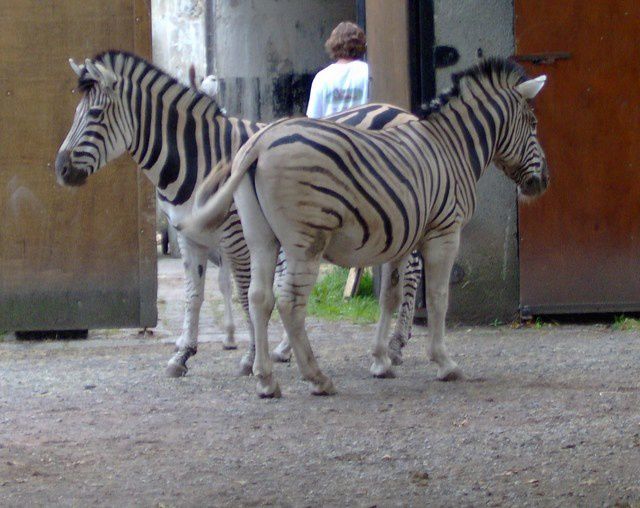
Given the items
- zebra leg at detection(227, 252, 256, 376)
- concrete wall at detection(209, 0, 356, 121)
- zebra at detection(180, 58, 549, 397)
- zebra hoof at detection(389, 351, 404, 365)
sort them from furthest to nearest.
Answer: concrete wall at detection(209, 0, 356, 121) < zebra hoof at detection(389, 351, 404, 365) < zebra leg at detection(227, 252, 256, 376) < zebra at detection(180, 58, 549, 397)

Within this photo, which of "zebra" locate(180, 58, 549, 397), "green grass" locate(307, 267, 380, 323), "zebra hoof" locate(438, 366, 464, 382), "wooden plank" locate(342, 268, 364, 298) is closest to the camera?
"zebra" locate(180, 58, 549, 397)

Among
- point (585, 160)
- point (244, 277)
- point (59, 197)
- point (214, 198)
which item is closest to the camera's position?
point (214, 198)

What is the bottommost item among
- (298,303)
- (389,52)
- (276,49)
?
(298,303)

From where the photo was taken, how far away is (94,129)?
23.5 ft

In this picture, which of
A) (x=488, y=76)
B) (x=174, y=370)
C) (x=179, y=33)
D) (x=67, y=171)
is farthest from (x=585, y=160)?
(x=179, y=33)

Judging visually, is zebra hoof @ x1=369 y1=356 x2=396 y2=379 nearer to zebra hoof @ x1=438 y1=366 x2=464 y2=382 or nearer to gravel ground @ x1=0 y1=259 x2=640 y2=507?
gravel ground @ x1=0 y1=259 x2=640 y2=507

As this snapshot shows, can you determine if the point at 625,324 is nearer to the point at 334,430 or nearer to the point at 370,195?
the point at 370,195

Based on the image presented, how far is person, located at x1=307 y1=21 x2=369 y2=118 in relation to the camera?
8.89m

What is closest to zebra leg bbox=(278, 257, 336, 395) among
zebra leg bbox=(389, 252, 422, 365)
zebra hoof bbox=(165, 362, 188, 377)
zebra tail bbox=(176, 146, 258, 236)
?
zebra tail bbox=(176, 146, 258, 236)

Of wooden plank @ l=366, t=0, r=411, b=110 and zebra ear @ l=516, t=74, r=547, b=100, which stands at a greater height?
wooden plank @ l=366, t=0, r=411, b=110

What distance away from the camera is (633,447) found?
531 cm

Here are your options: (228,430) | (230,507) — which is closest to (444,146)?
(228,430)

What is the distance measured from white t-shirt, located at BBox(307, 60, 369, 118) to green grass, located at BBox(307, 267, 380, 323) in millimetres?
1841

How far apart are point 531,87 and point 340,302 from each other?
13.0 ft
